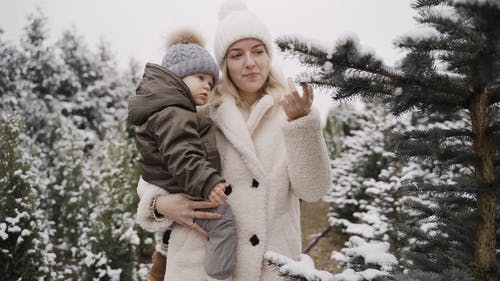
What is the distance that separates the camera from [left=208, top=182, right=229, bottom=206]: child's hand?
1643 mm

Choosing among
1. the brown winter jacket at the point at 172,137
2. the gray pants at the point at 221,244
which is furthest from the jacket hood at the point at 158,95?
the gray pants at the point at 221,244

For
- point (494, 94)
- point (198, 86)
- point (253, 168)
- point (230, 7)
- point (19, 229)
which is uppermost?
point (230, 7)

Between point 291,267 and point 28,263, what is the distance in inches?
208

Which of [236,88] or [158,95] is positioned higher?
[236,88]

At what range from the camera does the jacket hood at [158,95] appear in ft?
6.24

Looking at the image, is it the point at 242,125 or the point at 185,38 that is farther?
the point at 185,38

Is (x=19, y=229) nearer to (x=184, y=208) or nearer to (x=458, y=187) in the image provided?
(x=184, y=208)

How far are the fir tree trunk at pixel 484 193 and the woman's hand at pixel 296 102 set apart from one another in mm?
583

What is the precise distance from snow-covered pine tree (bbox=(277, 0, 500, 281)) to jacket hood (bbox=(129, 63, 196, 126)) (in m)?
0.98

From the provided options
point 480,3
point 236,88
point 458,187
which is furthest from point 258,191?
point 480,3

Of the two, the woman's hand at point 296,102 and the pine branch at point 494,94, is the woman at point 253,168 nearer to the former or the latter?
the woman's hand at point 296,102

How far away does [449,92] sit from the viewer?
3.38 ft

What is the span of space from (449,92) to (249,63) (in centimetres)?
108

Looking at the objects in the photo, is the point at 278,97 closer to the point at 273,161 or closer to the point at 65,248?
the point at 273,161
